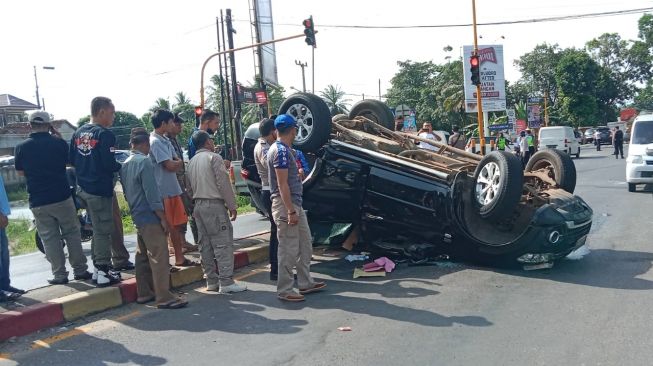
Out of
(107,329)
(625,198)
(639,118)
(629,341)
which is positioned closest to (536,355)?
(629,341)

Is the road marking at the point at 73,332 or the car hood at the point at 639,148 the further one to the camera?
the car hood at the point at 639,148

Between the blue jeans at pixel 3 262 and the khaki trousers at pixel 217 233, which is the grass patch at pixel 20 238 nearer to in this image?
the blue jeans at pixel 3 262

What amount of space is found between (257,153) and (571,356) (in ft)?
12.1

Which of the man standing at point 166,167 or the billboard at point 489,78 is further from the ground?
the billboard at point 489,78

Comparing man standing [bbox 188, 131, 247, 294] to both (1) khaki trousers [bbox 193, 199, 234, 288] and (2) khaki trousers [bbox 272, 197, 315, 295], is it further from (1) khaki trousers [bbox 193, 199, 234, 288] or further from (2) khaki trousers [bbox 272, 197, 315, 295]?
(2) khaki trousers [bbox 272, 197, 315, 295]

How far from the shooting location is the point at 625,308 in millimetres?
4934

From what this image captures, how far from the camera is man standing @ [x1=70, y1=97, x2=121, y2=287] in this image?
5.51 meters

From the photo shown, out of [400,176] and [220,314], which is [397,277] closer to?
[400,176]

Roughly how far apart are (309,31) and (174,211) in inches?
502

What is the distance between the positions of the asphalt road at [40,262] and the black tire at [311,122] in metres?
3.07

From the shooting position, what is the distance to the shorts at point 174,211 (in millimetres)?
6004

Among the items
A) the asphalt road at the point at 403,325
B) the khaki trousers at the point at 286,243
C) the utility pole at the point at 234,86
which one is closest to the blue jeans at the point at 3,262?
the asphalt road at the point at 403,325

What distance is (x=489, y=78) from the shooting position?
79.5 ft

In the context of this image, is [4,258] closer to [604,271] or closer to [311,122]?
[311,122]
